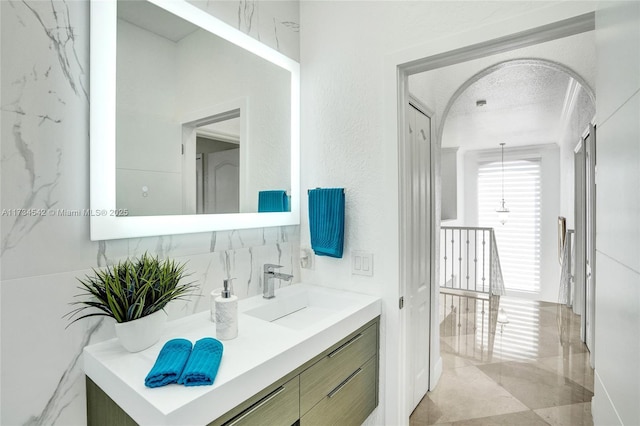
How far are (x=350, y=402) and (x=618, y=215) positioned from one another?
49.6 inches

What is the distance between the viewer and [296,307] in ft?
5.86

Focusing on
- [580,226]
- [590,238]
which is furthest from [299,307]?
[580,226]

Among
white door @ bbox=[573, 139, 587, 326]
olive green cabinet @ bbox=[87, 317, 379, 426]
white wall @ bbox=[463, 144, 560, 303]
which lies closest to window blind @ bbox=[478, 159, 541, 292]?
white wall @ bbox=[463, 144, 560, 303]

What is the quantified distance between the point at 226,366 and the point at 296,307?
826 millimetres

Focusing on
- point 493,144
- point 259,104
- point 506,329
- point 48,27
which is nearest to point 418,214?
point 259,104

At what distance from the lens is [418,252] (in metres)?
2.24

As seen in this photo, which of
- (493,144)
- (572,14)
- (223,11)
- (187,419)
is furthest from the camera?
(493,144)

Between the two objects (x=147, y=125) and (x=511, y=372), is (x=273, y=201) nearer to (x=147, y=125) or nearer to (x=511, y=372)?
(x=147, y=125)

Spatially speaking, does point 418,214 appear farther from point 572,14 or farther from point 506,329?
point 506,329

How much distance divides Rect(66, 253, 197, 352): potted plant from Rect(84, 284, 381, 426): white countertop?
0.07 metres

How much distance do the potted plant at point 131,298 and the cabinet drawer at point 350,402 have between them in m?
0.64

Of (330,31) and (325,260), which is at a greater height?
(330,31)

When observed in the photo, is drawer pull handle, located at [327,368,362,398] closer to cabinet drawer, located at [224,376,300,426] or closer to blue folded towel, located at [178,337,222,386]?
cabinet drawer, located at [224,376,300,426]

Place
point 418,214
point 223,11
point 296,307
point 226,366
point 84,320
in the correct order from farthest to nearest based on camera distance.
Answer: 1. point 418,214
2. point 296,307
3. point 223,11
4. point 84,320
5. point 226,366
